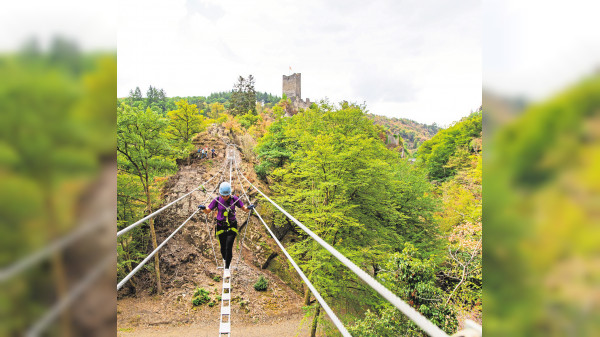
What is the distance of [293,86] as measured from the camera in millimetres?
63188

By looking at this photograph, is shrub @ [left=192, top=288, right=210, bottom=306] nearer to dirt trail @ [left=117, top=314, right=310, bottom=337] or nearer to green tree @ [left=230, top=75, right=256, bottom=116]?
dirt trail @ [left=117, top=314, right=310, bottom=337]

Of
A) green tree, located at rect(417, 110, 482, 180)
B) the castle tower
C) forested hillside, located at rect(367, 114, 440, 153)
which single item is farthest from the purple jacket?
forested hillside, located at rect(367, 114, 440, 153)

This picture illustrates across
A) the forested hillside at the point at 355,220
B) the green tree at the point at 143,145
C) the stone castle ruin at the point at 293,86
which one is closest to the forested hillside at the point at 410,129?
the stone castle ruin at the point at 293,86

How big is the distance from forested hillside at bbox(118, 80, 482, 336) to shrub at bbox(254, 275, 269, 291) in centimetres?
243

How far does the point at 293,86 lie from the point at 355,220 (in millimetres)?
56608

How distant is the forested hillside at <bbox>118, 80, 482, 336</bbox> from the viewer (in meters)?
7.73

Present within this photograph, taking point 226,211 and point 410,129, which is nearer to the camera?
point 226,211

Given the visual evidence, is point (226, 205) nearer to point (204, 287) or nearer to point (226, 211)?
point (226, 211)

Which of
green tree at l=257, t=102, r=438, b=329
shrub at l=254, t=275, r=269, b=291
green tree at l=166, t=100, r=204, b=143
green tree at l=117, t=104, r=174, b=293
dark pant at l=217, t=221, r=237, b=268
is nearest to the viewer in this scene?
dark pant at l=217, t=221, r=237, b=268

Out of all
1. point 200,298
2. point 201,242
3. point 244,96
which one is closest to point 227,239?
point 200,298

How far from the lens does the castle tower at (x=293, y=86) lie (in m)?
62.9
